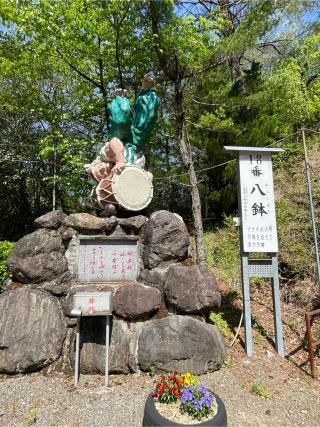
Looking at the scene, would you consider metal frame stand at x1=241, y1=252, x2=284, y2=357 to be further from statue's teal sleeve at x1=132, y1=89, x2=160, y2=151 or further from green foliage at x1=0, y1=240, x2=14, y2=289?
green foliage at x1=0, y1=240, x2=14, y2=289

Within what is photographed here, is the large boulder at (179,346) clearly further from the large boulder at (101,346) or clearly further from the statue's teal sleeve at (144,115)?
the statue's teal sleeve at (144,115)

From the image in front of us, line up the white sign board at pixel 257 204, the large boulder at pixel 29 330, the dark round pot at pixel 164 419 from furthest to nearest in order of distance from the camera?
the white sign board at pixel 257 204
the large boulder at pixel 29 330
the dark round pot at pixel 164 419

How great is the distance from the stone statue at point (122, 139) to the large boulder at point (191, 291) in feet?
5.14

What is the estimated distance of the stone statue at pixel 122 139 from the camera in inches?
205

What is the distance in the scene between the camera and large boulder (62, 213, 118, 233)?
15.6 feet

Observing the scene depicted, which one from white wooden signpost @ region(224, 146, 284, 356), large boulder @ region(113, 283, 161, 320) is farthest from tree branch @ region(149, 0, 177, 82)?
large boulder @ region(113, 283, 161, 320)

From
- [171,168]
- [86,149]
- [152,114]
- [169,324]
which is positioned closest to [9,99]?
[86,149]

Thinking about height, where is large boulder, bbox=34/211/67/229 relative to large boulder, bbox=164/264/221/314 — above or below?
above

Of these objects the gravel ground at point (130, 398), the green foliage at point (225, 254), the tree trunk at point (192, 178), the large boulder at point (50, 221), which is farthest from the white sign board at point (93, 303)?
the tree trunk at point (192, 178)

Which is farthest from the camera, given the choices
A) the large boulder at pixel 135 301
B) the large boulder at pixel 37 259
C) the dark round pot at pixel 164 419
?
the large boulder at pixel 37 259

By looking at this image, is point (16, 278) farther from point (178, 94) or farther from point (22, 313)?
point (178, 94)

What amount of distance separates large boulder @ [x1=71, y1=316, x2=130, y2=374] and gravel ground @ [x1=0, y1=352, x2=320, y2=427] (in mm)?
125

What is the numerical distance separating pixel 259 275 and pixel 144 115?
338cm

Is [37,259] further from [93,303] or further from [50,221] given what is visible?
[93,303]
